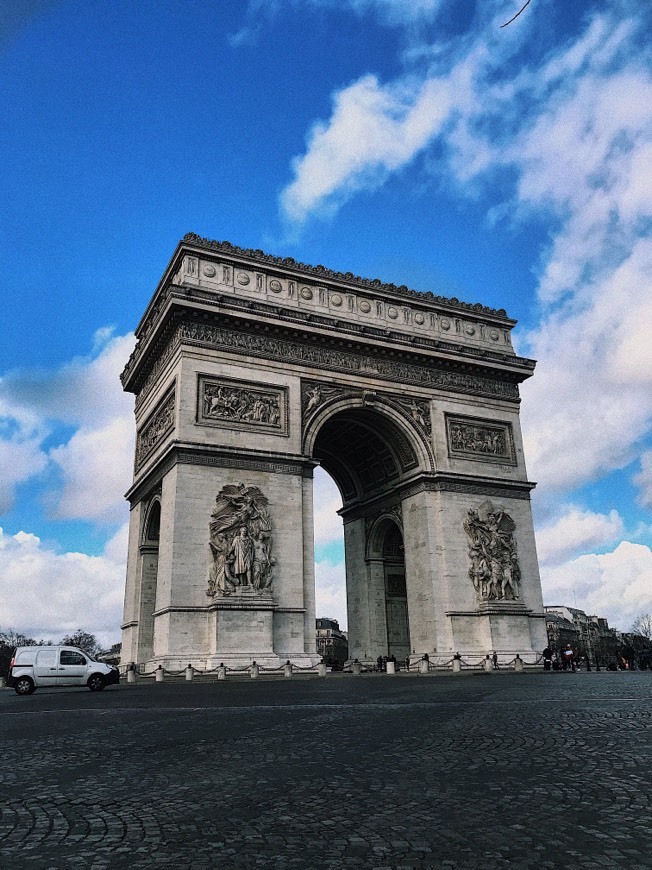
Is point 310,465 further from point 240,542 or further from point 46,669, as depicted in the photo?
point 46,669

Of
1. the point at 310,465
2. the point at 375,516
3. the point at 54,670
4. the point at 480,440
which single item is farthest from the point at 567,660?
the point at 54,670

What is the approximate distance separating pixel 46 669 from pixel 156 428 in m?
11.3

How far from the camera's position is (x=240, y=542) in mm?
24578

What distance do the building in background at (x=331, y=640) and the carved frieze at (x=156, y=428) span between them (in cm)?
6496

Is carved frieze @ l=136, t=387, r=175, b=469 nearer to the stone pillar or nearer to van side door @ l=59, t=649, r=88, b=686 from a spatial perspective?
van side door @ l=59, t=649, r=88, b=686

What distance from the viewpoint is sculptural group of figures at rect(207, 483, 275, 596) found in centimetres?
2425

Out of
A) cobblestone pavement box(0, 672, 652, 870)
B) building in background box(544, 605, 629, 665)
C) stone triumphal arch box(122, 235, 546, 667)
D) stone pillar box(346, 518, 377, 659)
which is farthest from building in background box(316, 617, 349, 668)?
cobblestone pavement box(0, 672, 652, 870)

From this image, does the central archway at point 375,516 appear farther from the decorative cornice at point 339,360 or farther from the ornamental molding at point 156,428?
the ornamental molding at point 156,428

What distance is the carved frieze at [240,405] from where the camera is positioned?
85.6 ft

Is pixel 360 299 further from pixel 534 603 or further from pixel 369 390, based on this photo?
pixel 534 603

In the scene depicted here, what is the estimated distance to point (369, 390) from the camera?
2959 cm

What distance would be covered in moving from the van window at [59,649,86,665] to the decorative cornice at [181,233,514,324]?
14806mm

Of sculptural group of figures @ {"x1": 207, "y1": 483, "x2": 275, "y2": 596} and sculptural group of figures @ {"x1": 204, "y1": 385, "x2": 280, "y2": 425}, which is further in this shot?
sculptural group of figures @ {"x1": 204, "y1": 385, "x2": 280, "y2": 425}

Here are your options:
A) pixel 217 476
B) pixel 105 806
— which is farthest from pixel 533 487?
pixel 105 806
